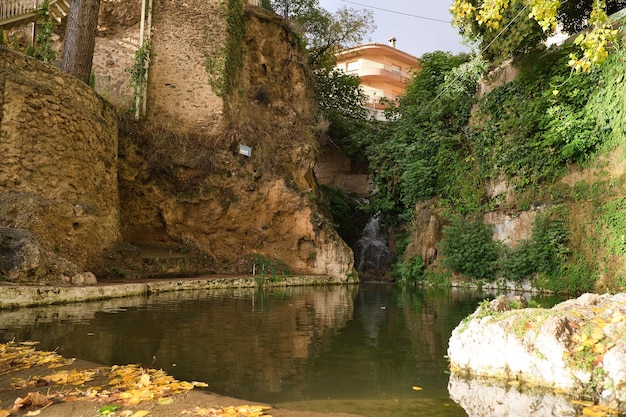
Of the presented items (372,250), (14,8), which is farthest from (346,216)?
(14,8)

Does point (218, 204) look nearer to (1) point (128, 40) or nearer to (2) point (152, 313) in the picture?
(1) point (128, 40)

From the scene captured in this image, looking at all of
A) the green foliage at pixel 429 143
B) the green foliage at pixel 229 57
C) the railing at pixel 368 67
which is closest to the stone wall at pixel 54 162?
the green foliage at pixel 229 57

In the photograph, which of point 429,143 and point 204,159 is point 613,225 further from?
point 204,159

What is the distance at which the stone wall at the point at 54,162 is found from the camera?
1073 centimetres

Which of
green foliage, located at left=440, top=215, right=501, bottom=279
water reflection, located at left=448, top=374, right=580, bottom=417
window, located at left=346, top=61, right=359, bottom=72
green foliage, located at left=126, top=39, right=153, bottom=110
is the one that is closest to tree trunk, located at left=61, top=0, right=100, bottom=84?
green foliage, located at left=126, top=39, right=153, bottom=110

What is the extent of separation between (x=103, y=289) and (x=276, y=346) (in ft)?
17.4

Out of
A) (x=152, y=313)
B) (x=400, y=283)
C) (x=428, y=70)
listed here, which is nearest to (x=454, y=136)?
(x=428, y=70)

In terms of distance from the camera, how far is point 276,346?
6.02m

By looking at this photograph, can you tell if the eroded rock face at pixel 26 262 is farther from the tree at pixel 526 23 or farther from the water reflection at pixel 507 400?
the tree at pixel 526 23

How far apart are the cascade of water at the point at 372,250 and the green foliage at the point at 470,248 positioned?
4.90 m

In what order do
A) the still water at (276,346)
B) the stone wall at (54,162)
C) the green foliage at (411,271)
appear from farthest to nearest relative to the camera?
1. the green foliage at (411,271)
2. the stone wall at (54,162)
3. the still water at (276,346)

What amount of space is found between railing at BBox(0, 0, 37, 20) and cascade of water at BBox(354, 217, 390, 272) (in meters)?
17.6

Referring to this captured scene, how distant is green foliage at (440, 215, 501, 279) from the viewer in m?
17.8

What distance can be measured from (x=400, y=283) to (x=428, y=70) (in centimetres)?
1094
